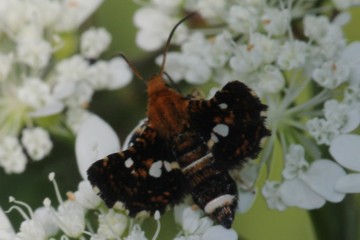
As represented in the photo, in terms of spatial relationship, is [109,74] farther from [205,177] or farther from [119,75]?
[205,177]

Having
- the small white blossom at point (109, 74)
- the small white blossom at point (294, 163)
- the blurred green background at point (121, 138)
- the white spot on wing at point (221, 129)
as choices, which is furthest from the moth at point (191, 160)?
the small white blossom at point (109, 74)

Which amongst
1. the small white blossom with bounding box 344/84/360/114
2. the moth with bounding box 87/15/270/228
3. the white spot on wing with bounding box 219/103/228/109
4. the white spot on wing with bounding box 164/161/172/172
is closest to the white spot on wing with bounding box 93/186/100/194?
the moth with bounding box 87/15/270/228

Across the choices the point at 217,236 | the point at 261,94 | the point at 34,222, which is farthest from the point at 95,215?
the point at 261,94

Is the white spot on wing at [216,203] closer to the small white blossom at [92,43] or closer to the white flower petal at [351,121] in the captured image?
the white flower petal at [351,121]

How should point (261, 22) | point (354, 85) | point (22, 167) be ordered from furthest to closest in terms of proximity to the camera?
point (22, 167) < point (261, 22) < point (354, 85)

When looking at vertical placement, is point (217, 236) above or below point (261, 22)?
below

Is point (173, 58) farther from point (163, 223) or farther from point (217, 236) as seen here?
point (217, 236)

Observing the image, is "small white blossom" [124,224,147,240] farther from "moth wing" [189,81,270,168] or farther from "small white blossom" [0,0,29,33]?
"small white blossom" [0,0,29,33]
